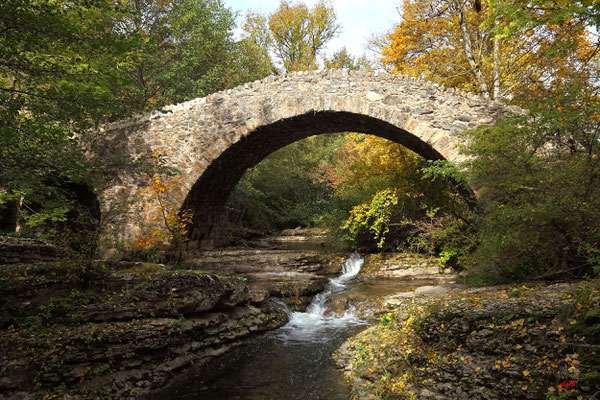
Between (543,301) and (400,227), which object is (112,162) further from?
(400,227)

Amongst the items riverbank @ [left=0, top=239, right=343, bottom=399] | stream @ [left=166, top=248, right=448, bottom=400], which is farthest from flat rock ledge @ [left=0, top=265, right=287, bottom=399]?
stream @ [left=166, top=248, right=448, bottom=400]

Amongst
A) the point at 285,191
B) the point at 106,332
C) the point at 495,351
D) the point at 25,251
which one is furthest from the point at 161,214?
the point at 285,191

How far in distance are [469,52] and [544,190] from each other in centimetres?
771

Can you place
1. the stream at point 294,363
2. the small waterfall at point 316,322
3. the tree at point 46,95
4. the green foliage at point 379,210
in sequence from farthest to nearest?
the green foliage at point 379,210
the small waterfall at point 316,322
the stream at point 294,363
the tree at point 46,95

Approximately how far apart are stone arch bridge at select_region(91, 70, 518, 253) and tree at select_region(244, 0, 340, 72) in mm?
12293

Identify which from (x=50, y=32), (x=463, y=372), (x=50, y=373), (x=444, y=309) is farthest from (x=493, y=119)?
(x=50, y=373)

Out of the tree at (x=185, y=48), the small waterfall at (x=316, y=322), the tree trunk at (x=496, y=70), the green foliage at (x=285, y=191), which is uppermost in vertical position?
the tree at (x=185, y=48)

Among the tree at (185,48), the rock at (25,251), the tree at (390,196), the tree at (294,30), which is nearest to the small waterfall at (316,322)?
the tree at (390,196)

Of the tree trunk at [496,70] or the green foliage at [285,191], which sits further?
the green foliage at [285,191]

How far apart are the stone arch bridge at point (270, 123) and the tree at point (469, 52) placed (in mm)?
2756

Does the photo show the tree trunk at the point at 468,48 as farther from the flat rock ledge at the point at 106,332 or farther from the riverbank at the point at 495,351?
the flat rock ledge at the point at 106,332

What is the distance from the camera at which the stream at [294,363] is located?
11.5 feet

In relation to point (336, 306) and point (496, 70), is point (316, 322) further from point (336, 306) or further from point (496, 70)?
point (496, 70)

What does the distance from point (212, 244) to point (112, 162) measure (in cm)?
759
